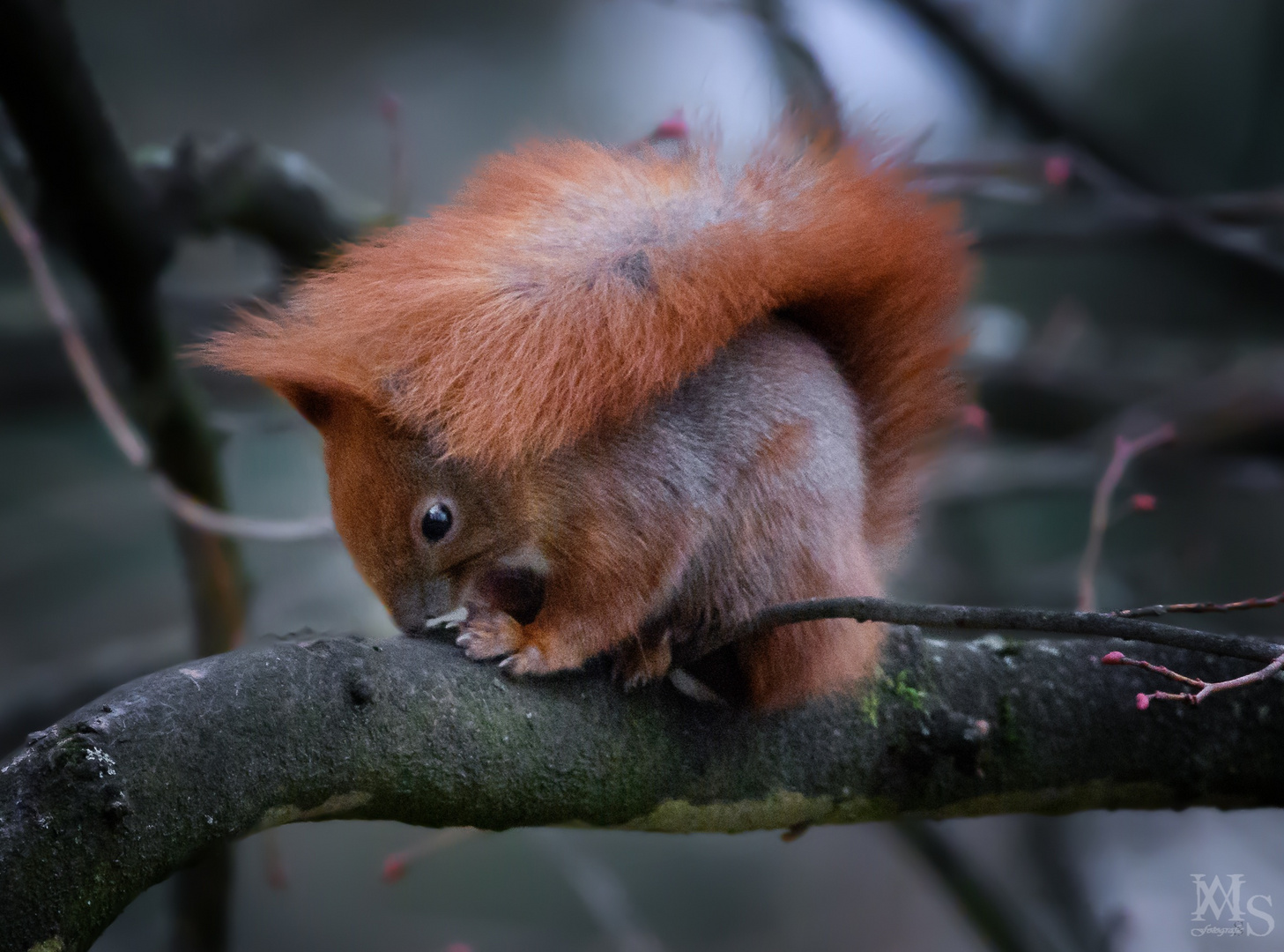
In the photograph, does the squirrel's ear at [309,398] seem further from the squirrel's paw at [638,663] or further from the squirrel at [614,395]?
the squirrel's paw at [638,663]

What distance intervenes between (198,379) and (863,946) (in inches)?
131

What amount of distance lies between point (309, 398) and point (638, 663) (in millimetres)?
607

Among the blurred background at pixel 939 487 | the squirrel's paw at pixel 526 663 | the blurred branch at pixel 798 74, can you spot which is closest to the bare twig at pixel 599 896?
the blurred background at pixel 939 487

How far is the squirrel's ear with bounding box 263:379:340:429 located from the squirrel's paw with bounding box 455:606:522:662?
1.33 ft

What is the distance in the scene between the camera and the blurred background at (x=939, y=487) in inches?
122

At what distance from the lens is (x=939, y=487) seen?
8.64 feet

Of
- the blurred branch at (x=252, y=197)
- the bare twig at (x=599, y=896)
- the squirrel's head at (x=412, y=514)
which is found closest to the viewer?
the squirrel's head at (x=412, y=514)

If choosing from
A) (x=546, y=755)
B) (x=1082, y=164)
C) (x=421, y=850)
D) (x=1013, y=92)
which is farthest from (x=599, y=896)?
(x=1013, y=92)

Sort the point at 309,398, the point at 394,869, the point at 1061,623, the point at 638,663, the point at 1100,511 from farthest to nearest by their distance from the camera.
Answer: the point at 394,869, the point at 1100,511, the point at 309,398, the point at 638,663, the point at 1061,623

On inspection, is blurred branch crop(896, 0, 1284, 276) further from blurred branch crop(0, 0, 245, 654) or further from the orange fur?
blurred branch crop(0, 0, 245, 654)

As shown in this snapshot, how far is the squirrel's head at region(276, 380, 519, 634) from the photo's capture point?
1319 mm

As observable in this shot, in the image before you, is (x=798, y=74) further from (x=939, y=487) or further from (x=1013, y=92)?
(x=1013, y=92)

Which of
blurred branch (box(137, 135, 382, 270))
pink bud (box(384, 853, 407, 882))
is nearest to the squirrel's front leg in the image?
pink bud (box(384, 853, 407, 882))

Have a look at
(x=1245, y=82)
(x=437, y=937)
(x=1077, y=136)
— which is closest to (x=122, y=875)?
(x=437, y=937)
